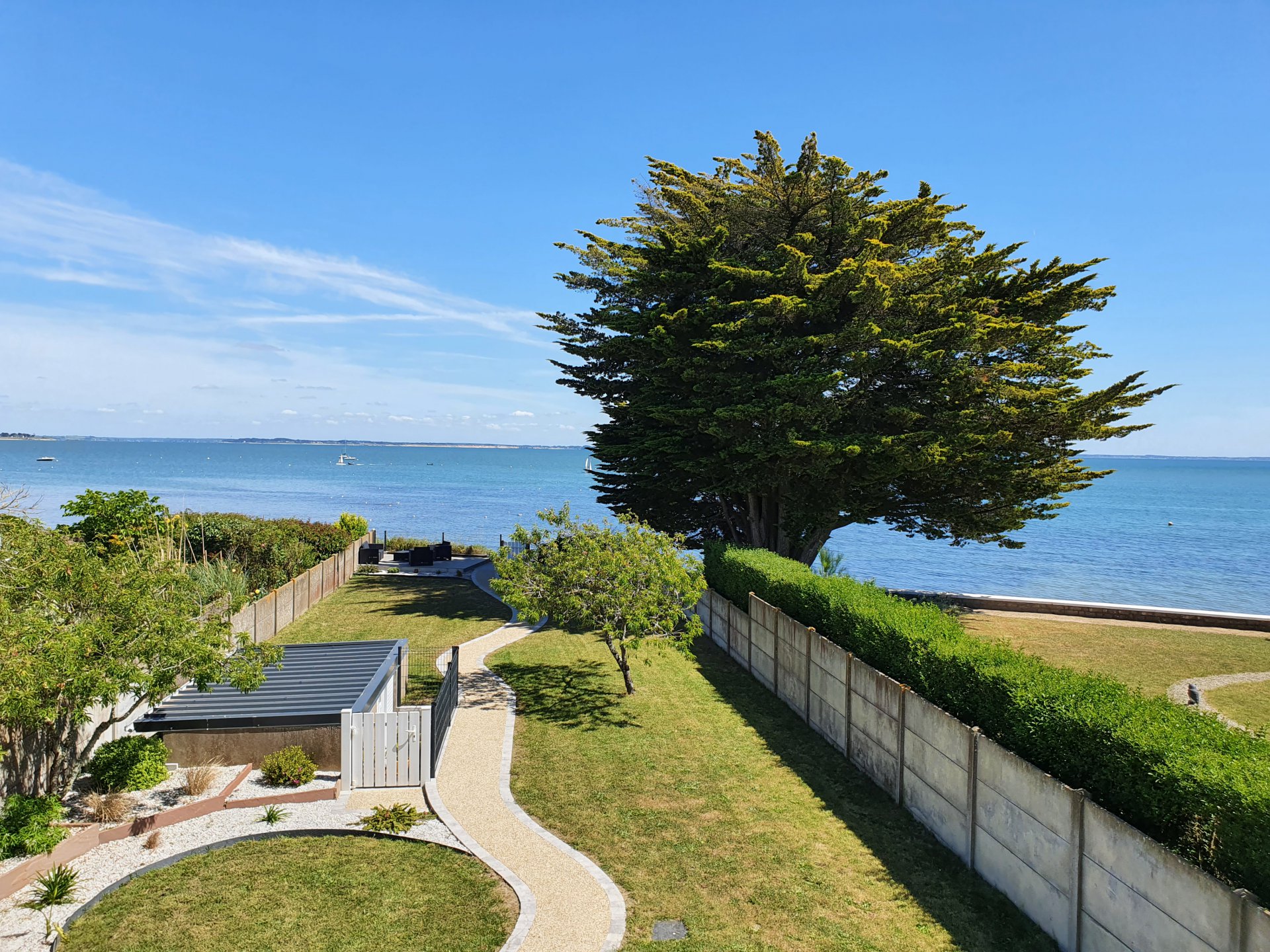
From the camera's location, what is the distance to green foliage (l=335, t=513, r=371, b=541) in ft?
139

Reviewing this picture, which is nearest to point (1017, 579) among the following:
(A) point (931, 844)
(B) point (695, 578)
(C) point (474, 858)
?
(B) point (695, 578)

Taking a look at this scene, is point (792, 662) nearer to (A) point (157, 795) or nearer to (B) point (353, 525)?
(A) point (157, 795)

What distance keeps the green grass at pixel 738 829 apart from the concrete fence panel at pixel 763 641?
78 cm

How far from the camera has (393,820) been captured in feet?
41.0

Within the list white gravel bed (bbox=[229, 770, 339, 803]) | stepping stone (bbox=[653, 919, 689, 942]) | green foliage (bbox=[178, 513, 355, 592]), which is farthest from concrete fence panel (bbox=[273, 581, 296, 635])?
stepping stone (bbox=[653, 919, 689, 942])

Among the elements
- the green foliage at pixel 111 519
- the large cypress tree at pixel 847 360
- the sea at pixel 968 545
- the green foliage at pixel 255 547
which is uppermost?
the large cypress tree at pixel 847 360

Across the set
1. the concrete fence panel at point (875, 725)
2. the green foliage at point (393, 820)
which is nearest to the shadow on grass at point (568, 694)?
the concrete fence panel at point (875, 725)

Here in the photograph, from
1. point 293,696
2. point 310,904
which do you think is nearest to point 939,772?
point 310,904

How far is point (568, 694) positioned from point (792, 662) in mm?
5825

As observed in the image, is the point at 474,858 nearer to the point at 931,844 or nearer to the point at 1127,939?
the point at 931,844

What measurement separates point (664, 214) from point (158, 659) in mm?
29620

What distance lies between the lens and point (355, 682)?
16906 mm

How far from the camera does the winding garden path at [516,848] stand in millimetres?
9586

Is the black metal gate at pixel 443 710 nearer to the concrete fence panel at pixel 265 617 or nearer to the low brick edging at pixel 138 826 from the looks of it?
the low brick edging at pixel 138 826
